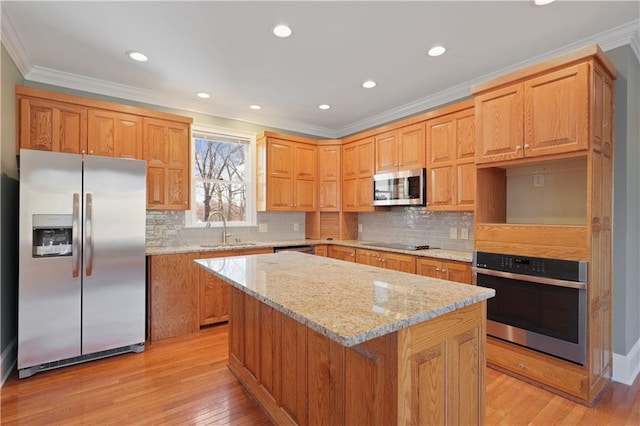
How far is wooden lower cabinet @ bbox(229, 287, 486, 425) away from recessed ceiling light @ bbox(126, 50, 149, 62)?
243cm

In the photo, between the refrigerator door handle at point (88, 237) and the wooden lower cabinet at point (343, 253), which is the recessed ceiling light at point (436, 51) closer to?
the wooden lower cabinet at point (343, 253)

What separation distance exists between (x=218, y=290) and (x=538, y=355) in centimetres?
310

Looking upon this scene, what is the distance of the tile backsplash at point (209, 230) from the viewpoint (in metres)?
3.82

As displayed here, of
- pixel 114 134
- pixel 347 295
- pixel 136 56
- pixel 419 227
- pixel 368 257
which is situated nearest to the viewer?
pixel 347 295

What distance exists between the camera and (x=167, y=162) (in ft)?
11.8

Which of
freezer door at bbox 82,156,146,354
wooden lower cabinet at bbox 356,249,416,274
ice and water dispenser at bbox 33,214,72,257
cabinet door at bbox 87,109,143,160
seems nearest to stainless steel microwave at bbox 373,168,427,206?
wooden lower cabinet at bbox 356,249,416,274

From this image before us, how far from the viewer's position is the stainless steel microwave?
12.2ft

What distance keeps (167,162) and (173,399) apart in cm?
241

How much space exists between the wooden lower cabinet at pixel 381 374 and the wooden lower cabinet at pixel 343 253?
2275 mm

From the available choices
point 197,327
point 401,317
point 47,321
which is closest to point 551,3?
point 401,317

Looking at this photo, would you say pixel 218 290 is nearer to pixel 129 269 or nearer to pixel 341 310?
pixel 129 269

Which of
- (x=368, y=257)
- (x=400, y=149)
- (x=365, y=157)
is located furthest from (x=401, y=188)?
(x=368, y=257)

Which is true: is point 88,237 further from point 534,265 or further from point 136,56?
point 534,265

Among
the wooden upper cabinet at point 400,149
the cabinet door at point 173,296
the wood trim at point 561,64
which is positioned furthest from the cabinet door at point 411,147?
the cabinet door at point 173,296
